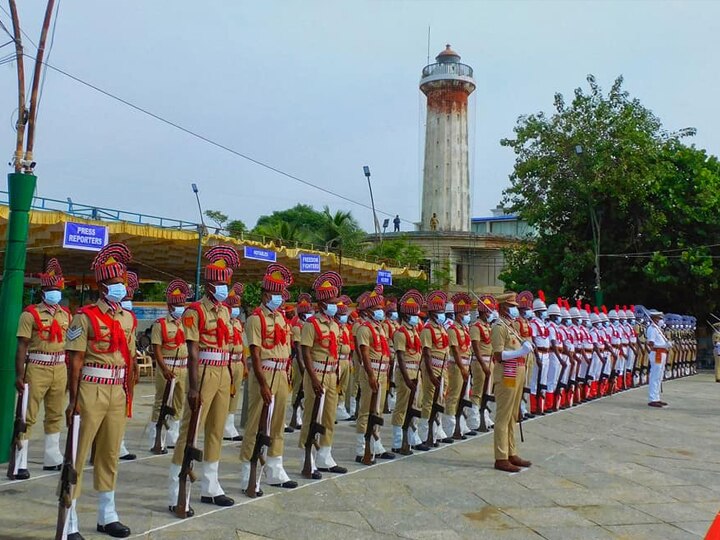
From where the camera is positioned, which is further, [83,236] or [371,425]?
[83,236]

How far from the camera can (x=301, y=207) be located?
54.9 metres

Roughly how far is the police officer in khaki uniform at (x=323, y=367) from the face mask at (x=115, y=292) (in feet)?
7.15

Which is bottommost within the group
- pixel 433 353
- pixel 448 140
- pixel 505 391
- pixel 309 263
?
pixel 505 391

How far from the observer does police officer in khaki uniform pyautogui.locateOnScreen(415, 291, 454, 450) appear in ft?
28.7

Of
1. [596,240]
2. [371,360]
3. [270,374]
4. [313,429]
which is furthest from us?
[596,240]

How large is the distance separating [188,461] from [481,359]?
494 centimetres

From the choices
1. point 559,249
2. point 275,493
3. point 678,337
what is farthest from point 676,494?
point 559,249

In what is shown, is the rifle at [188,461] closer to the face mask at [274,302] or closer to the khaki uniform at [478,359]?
the face mask at [274,302]

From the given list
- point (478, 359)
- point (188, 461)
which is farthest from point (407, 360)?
point (188, 461)

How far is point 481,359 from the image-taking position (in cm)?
937

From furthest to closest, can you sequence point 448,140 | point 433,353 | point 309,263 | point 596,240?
point 448,140, point 596,240, point 309,263, point 433,353

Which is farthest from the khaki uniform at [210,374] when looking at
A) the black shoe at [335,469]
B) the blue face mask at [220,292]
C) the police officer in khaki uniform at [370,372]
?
the police officer in khaki uniform at [370,372]

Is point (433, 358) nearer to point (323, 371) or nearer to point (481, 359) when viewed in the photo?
point (481, 359)

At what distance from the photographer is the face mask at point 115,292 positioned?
5.26 metres
